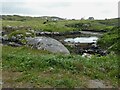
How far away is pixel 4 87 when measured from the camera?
1495 centimetres

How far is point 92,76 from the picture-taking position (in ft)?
56.4

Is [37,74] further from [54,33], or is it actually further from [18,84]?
[54,33]

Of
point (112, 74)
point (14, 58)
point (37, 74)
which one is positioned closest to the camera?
point (37, 74)

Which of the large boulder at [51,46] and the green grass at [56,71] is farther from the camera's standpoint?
the large boulder at [51,46]

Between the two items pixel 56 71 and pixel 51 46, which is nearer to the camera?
pixel 56 71

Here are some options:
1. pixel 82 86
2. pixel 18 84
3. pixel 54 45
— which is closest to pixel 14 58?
pixel 18 84

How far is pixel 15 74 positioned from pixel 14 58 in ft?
10.1

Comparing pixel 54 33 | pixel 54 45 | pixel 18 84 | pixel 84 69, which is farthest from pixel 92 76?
pixel 54 33

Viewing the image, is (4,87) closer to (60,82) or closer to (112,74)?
(60,82)

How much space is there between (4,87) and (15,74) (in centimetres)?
225

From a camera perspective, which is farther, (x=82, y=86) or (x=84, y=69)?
(x=84, y=69)

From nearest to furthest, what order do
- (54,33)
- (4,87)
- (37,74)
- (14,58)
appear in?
(4,87) → (37,74) → (14,58) → (54,33)

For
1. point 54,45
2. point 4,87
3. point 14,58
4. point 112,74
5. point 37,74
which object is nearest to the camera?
point 4,87

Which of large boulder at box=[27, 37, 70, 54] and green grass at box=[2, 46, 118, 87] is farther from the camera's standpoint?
large boulder at box=[27, 37, 70, 54]
